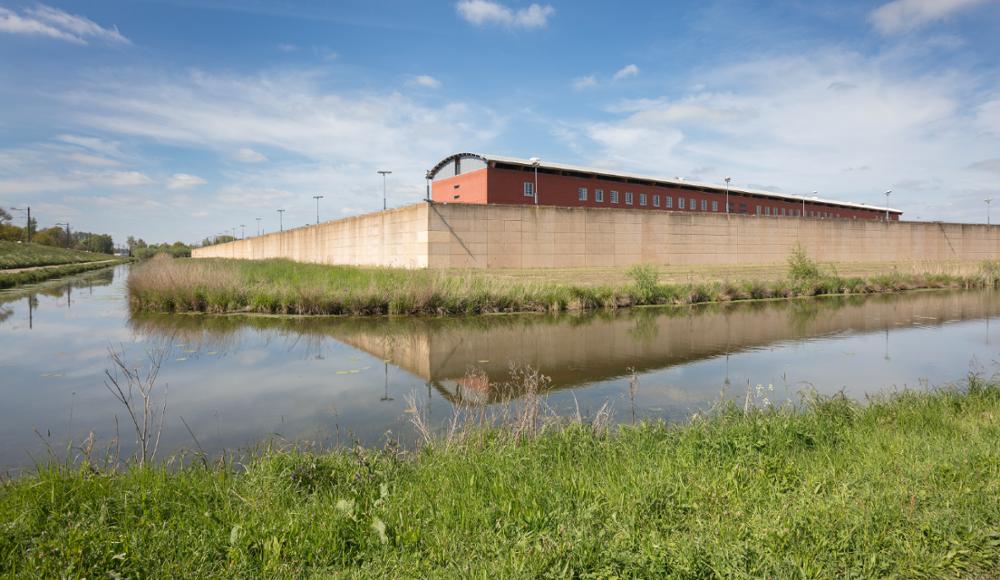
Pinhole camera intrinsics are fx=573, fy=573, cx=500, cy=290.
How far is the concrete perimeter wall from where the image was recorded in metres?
23.0

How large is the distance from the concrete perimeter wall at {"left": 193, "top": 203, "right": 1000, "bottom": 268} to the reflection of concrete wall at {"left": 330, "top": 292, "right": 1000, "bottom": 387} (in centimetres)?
692

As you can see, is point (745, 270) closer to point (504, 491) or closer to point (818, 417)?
point (818, 417)

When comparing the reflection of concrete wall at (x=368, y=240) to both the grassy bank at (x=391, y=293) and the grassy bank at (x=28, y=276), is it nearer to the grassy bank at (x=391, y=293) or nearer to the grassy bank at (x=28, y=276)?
the grassy bank at (x=391, y=293)

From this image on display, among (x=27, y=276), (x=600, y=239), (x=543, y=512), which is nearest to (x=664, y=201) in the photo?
(x=600, y=239)

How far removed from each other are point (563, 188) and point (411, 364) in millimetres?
31303

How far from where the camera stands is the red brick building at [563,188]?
37094 millimetres

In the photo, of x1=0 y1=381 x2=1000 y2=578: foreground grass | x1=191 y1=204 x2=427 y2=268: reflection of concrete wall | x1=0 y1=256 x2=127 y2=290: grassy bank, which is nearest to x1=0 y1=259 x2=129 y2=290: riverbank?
x1=0 y1=256 x2=127 y2=290: grassy bank

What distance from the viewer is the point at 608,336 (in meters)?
13.3

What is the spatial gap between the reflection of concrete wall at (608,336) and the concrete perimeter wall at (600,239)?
6918 millimetres

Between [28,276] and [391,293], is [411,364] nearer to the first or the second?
[391,293]

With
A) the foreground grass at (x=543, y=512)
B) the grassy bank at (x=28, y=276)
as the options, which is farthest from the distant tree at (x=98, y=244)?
the foreground grass at (x=543, y=512)

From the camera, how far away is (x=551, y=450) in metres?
4.88

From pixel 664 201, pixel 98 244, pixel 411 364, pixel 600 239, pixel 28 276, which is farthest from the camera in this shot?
pixel 98 244

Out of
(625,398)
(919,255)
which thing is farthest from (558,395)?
(919,255)
